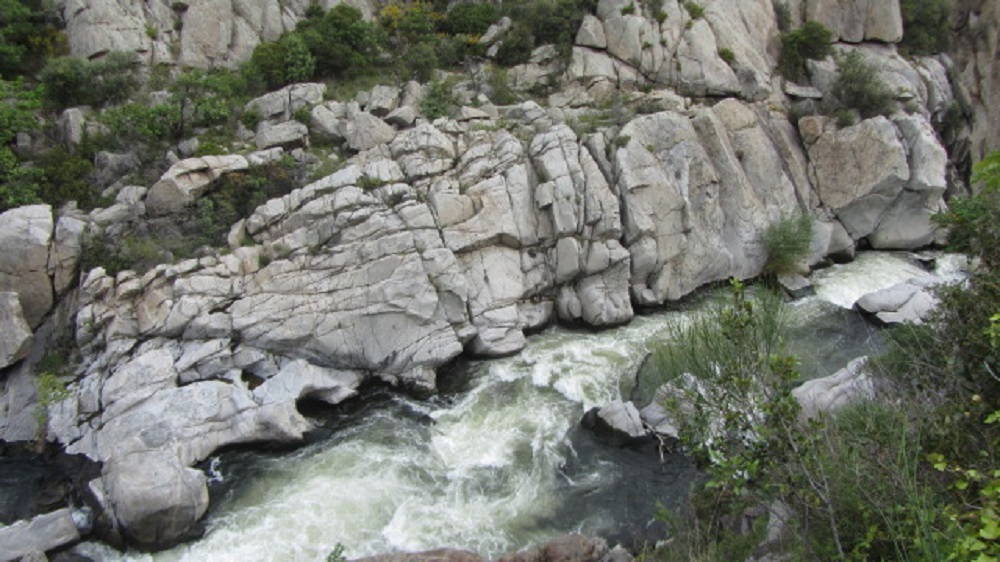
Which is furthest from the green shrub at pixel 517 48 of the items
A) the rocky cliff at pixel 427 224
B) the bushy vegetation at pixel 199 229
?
the bushy vegetation at pixel 199 229

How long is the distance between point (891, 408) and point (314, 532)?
1279cm

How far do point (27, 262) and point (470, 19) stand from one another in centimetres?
2661

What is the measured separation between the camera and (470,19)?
120 ft

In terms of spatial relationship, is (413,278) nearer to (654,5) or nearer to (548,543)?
(548,543)

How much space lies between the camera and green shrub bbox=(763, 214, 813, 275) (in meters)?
25.8

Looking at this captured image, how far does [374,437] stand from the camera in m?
18.2

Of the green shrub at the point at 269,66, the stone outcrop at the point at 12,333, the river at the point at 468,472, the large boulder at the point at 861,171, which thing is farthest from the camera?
the green shrub at the point at 269,66

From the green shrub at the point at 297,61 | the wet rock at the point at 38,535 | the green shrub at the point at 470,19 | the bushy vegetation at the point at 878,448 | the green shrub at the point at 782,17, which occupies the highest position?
the green shrub at the point at 470,19

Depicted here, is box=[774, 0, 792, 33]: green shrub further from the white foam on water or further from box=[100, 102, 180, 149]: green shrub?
box=[100, 102, 180, 149]: green shrub

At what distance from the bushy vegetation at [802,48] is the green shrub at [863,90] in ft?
8.62

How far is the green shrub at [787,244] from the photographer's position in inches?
1017

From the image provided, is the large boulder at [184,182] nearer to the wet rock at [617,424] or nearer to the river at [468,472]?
the river at [468,472]

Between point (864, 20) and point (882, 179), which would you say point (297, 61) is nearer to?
point (882, 179)

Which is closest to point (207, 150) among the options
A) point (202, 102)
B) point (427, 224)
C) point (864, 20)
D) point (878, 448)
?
point (202, 102)
